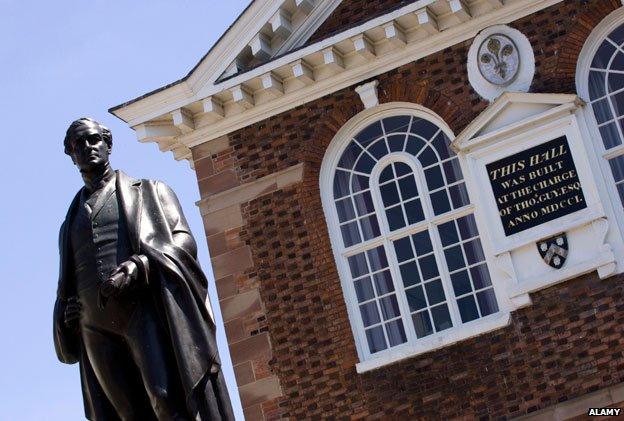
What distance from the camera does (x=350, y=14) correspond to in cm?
2102

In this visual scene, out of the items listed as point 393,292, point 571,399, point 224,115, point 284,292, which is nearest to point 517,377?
point 571,399

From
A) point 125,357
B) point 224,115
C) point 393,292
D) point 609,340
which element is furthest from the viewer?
point 224,115

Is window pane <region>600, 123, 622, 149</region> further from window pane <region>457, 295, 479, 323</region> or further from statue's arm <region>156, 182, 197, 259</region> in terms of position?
statue's arm <region>156, 182, 197, 259</region>

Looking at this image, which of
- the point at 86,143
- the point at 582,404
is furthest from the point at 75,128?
the point at 582,404

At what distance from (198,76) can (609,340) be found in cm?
646

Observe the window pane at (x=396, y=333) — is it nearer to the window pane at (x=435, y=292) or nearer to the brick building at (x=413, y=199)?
the brick building at (x=413, y=199)

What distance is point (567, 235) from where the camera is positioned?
62.7 ft

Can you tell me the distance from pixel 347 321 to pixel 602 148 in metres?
3.84

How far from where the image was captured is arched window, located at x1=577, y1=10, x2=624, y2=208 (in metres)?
19.5

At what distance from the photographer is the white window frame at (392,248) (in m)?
19.5

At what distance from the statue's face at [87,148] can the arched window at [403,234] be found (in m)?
12.6

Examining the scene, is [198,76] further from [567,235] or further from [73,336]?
[73,336]

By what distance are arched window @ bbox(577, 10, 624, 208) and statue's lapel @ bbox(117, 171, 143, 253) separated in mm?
12861

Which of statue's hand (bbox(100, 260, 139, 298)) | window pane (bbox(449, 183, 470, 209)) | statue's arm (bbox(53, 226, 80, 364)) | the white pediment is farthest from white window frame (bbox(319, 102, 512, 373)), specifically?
statue's hand (bbox(100, 260, 139, 298))
